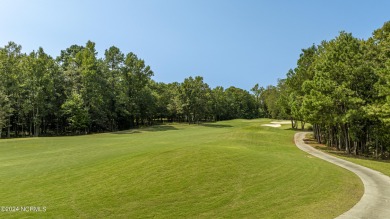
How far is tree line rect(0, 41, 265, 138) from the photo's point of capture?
53.5 meters

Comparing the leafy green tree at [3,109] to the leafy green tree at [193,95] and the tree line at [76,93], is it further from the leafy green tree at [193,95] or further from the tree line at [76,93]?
the leafy green tree at [193,95]

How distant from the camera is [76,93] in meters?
57.7

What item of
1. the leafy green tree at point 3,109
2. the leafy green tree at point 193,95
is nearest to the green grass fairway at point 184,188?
the leafy green tree at point 3,109

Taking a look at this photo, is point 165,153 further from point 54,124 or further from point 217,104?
point 217,104

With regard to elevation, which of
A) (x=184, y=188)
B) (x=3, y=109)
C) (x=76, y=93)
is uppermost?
(x=76, y=93)

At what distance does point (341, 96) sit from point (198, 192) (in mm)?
21682

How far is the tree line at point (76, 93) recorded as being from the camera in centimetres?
5347

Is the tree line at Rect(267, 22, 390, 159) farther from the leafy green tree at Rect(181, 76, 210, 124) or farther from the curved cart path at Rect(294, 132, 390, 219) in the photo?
the leafy green tree at Rect(181, 76, 210, 124)

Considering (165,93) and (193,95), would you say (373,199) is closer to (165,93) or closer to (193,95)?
(193,95)

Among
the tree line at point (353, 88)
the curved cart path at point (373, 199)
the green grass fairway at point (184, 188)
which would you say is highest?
the tree line at point (353, 88)

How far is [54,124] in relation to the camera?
6744cm

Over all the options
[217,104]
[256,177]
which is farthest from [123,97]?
[256,177]

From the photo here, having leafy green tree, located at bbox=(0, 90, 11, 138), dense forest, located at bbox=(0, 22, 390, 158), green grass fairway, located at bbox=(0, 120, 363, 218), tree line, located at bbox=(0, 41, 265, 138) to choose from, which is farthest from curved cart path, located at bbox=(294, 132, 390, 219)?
leafy green tree, located at bbox=(0, 90, 11, 138)

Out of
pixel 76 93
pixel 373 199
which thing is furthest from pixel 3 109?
pixel 373 199
